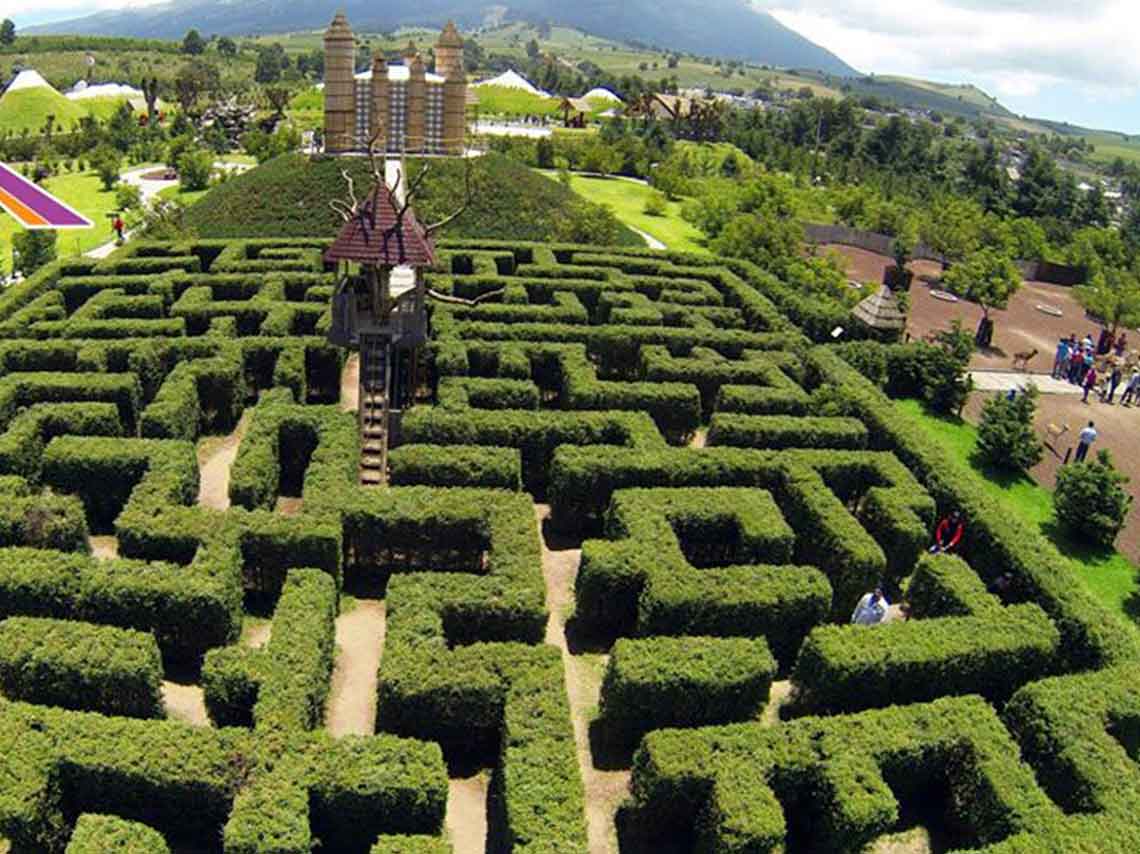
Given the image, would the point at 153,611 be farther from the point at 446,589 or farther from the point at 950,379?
the point at 950,379

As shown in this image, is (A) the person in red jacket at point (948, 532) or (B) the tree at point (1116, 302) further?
(B) the tree at point (1116, 302)

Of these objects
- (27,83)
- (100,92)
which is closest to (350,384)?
(27,83)

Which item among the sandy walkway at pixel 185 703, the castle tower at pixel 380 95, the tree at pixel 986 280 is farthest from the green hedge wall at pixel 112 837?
the castle tower at pixel 380 95

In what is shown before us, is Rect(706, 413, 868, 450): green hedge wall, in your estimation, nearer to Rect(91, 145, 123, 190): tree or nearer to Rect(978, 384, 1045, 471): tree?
Rect(978, 384, 1045, 471): tree

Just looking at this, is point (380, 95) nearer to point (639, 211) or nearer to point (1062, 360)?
point (639, 211)

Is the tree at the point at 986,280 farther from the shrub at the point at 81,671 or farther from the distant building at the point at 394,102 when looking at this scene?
the shrub at the point at 81,671
